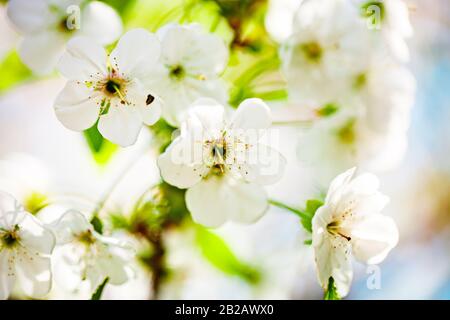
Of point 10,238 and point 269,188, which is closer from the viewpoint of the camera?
point 10,238

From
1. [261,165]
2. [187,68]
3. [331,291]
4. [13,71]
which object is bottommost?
[331,291]

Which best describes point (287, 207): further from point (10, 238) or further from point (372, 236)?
point (10, 238)

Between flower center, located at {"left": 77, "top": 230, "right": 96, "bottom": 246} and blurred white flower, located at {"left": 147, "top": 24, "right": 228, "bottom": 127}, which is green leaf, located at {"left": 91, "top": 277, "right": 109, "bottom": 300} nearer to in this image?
flower center, located at {"left": 77, "top": 230, "right": 96, "bottom": 246}

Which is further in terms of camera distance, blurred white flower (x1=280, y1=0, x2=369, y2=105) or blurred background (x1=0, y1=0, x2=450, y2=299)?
blurred background (x1=0, y1=0, x2=450, y2=299)

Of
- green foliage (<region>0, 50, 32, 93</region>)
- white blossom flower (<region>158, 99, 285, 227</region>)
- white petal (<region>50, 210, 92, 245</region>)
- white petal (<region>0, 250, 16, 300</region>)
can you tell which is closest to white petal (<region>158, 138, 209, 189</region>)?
white blossom flower (<region>158, 99, 285, 227</region>)

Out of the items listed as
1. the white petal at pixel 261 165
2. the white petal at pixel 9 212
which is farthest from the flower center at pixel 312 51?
the white petal at pixel 9 212

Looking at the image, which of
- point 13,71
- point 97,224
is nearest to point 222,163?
point 97,224
